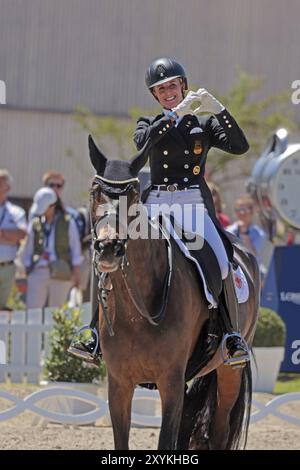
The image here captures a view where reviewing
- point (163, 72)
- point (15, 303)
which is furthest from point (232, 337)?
point (15, 303)

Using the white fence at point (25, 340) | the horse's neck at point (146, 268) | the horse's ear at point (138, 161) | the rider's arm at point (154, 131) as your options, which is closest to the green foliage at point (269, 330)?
the white fence at point (25, 340)

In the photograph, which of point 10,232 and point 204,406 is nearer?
point 204,406

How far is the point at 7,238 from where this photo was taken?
39.1 ft

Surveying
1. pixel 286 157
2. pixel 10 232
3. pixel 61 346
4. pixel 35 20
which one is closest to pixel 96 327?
pixel 61 346

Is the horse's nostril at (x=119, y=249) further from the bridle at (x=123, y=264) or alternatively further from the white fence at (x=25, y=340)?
the white fence at (x=25, y=340)

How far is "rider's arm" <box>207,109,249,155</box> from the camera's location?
641cm

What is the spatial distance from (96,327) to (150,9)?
25434 millimetres

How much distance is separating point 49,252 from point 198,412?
5.42 m

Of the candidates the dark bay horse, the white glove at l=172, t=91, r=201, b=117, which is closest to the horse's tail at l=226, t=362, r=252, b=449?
the dark bay horse

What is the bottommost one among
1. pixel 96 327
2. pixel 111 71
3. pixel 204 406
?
pixel 204 406

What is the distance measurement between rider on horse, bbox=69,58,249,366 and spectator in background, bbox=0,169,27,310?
18.2 feet

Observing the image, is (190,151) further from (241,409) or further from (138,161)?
(241,409)

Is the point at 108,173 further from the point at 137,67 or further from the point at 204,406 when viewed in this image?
the point at 137,67

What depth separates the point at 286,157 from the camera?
1291 cm
